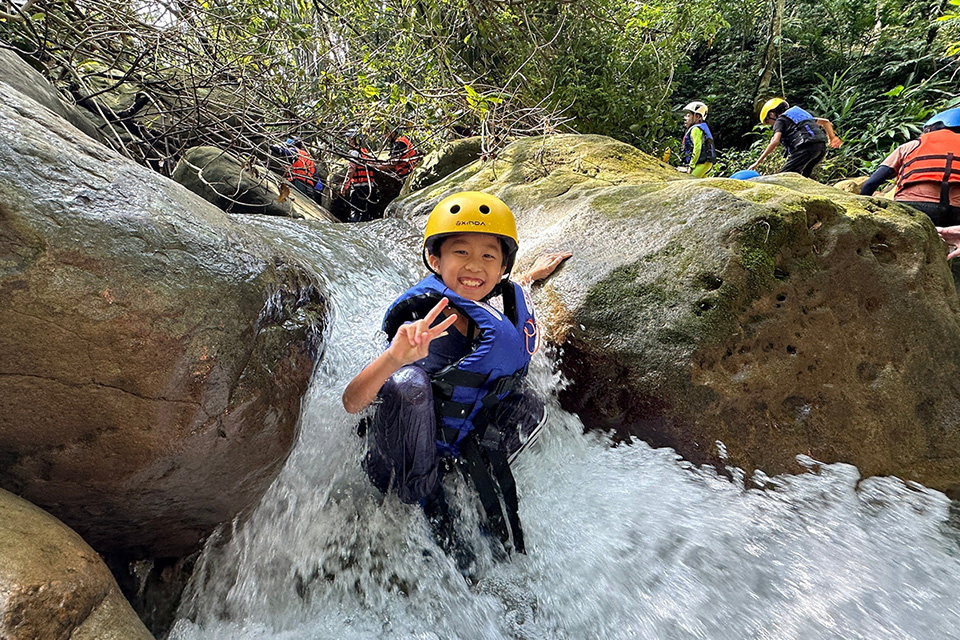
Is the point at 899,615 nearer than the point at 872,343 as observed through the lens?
Yes

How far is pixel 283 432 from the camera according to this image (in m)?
1.94

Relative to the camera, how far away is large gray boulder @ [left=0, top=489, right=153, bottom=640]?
1.11 meters

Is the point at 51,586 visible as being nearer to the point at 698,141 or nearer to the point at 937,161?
the point at 937,161

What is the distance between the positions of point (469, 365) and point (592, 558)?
3.38ft

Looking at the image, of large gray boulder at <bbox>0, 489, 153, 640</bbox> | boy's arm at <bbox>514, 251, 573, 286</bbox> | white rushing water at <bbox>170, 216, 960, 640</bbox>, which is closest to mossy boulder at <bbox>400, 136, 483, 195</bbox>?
boy's arm at <bbox>514, 251, 573, 286</bbox>

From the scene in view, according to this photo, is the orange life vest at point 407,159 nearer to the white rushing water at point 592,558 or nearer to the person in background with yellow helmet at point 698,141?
the white rushing water at point 592,558

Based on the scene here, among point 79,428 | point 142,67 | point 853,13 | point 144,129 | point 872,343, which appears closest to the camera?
point 79,428

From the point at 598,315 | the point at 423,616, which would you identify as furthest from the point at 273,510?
the point at 598,315

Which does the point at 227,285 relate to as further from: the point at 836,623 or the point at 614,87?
the point at 614,87

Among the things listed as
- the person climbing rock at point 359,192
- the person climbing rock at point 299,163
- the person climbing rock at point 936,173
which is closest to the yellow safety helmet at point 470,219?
the person climbing rock at point 299,163

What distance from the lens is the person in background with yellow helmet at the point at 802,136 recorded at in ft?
20.4

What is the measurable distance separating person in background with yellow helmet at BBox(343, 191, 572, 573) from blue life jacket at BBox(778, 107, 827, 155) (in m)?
5.97

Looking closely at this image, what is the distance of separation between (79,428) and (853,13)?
14516mm

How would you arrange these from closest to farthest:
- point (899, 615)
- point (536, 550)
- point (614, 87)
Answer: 1. point (899, 615)
2. point (536, 550)
3. point (614, 87)
